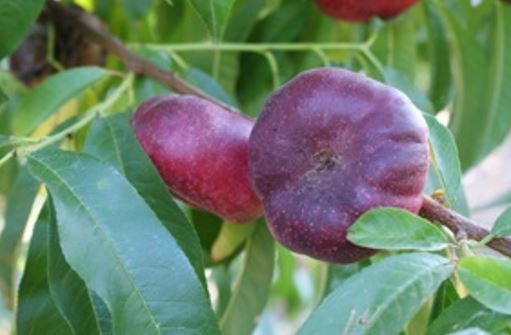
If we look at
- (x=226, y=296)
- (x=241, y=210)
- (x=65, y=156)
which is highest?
(x=65, y=156)

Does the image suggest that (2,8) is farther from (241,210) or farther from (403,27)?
(403,27)

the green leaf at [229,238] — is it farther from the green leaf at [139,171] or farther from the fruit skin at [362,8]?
the fruit skin at [362,8]

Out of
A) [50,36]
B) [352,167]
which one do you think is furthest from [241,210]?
[50,36]

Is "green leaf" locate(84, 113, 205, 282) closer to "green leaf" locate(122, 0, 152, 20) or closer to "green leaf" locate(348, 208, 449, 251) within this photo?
"green leaf" locate(348, 208, 449, 251)

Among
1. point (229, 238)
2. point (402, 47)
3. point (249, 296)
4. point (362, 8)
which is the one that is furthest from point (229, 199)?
point (402, 47)

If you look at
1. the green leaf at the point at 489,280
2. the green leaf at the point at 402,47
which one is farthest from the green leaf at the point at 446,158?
the green leaf at the point at 402,47

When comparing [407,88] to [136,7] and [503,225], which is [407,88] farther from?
[503,225]
